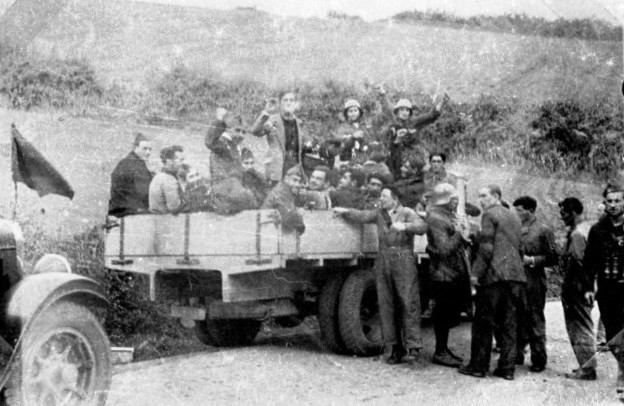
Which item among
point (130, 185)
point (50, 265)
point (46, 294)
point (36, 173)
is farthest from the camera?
point (130, 185)

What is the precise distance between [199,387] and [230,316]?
0.67 m

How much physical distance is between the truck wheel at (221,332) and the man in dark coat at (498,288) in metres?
1.64

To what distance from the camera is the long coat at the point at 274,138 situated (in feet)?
18.2

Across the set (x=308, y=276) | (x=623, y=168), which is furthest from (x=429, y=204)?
(x=623, y=168)

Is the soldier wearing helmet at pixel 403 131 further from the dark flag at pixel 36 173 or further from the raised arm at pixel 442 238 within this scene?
the dark flag at pixel 36 173

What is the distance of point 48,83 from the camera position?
208 inches

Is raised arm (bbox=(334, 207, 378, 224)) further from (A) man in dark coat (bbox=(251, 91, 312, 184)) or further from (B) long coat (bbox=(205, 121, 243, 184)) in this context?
(B) long coat (bbox=(205, 121, 243, 184))

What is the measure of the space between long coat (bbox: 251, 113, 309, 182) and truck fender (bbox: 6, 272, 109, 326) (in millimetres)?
1903

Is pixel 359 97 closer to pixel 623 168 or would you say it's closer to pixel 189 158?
pixel 189 158

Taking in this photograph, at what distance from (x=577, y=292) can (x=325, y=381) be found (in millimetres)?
1962

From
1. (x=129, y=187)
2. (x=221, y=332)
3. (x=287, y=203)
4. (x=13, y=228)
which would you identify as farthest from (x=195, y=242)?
(x=13, y=228)

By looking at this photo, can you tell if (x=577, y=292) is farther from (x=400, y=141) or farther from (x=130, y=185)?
(x=130, y=185)

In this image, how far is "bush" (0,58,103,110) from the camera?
5.19 meters

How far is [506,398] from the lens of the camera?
504 cm
